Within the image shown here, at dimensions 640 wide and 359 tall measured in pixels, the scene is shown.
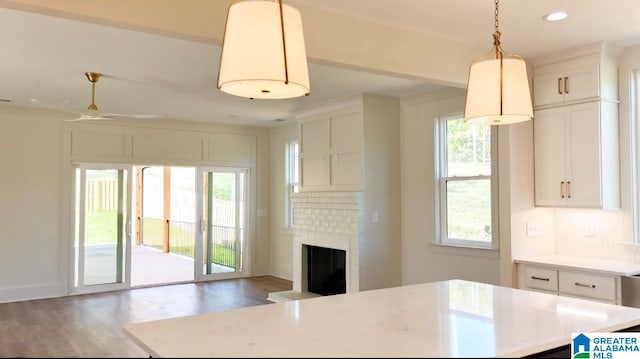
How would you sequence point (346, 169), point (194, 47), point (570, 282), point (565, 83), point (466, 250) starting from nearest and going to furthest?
point (570, 282)
point (194, 47)
point (565, 83)
point (466, 250)
point (346, 169)

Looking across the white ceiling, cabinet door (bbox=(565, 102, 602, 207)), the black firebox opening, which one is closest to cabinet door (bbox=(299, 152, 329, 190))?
the white ceiling

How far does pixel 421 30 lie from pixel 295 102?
3021mm

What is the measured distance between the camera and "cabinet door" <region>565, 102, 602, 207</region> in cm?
410

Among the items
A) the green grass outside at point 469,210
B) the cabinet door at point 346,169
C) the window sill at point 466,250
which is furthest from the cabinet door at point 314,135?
the window sill at point 466,250

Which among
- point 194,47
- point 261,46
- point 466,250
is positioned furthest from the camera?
point 466,250

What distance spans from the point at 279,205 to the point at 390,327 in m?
7.27

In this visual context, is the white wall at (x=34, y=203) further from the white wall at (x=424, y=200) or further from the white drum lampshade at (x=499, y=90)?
the white drum lampshade at (x=499, y=90)

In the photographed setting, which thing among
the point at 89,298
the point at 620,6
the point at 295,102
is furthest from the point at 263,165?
the point at 620,6

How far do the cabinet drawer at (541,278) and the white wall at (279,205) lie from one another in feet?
16.0

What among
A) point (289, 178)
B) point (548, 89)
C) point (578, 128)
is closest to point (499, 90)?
point (578, 128)

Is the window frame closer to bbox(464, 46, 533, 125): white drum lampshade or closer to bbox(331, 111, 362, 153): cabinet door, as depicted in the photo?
bbox(331, 111, 362, 153): cabinet door

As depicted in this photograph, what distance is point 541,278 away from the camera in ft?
14.0

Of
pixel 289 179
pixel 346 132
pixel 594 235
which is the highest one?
pixel 346 132

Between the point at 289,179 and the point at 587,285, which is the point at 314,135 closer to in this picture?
the point at 289,179
